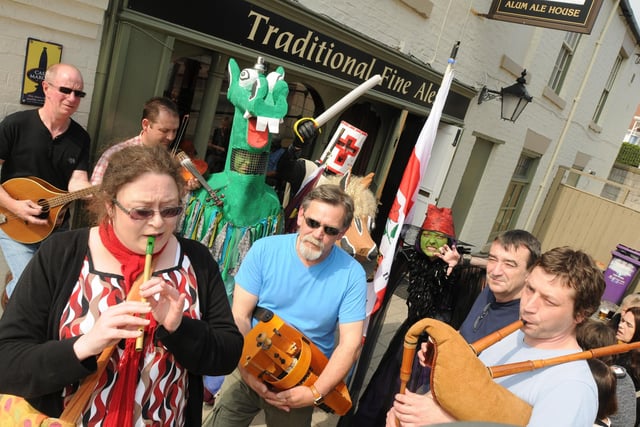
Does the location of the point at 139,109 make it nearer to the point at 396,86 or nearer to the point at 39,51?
the point at 39,51

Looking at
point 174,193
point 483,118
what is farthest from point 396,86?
point 174,193

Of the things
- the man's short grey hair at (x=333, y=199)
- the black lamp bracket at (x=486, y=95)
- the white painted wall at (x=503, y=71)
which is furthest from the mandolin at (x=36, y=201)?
the black lamp bracket at (x=486, y=95)

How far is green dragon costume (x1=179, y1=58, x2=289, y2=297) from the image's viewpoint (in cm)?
263

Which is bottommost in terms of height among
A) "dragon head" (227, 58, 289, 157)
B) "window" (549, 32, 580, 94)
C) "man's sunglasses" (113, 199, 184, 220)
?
"man's sunglasses" (113, 199, 184, 220)

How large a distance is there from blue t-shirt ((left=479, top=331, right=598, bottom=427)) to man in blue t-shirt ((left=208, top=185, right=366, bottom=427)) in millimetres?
780

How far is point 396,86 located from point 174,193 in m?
4.59

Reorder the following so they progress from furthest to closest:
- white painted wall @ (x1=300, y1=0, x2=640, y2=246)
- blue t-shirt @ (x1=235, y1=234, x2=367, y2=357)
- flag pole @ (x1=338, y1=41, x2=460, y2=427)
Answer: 1. white painted wall @ (x1=300, y1=0, x2=640, y2=246)
2. flag pole @ (x1=338, y1=41, x2=460, y2=427)
3. blue t-shirt @ (x1=235, y1=234, x2=367, y2=357)

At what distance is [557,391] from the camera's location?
4.77 feet

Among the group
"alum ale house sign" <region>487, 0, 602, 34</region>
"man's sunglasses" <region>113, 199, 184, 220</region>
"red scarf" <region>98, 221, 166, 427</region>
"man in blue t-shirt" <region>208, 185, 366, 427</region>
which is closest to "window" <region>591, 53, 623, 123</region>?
"alum ale house sign" <region>487, 0, 602, 34</region>

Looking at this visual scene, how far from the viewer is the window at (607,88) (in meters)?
12.4

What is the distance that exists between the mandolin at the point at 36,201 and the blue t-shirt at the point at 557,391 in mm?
2388

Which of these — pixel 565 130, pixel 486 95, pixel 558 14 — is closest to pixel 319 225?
pixel 558 14

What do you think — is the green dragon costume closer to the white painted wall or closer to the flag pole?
the flag pole

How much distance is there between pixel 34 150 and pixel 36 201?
30 cm
